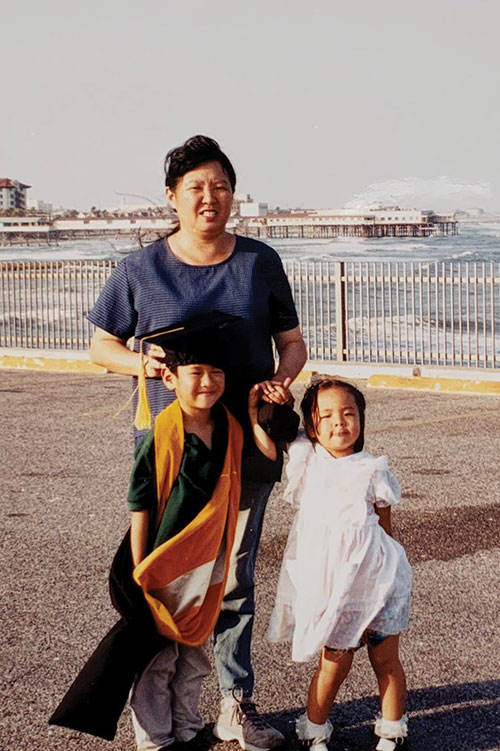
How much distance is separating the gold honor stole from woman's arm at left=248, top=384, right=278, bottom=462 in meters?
0.05

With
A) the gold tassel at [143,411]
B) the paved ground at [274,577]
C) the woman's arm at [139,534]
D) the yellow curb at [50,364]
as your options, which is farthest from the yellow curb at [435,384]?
the woman's arm at [139,534]

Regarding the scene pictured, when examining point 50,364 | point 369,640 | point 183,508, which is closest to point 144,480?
point 183,508

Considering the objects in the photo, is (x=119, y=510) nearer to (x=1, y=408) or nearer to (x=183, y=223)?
(x=183, y=223)

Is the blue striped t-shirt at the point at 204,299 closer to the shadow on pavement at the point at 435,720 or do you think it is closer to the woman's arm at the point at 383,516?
the woman's arm at the point at 383,516

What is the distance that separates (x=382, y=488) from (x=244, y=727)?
0.87 meters

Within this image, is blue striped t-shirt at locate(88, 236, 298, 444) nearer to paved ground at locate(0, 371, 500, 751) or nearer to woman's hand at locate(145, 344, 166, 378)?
woman's hand at locate(145, 344, 166, 378)

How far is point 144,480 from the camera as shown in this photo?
3307 mm

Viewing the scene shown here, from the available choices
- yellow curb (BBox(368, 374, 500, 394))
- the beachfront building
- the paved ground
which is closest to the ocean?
the beachfront building

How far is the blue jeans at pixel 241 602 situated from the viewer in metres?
3.55

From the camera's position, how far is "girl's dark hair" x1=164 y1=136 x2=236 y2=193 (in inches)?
134

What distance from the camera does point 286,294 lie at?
11.8 ft

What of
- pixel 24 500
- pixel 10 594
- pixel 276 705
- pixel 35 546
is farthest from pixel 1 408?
pixel 276 705

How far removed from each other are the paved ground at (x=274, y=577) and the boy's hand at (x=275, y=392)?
1.10 m

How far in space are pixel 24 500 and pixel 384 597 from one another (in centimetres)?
443
